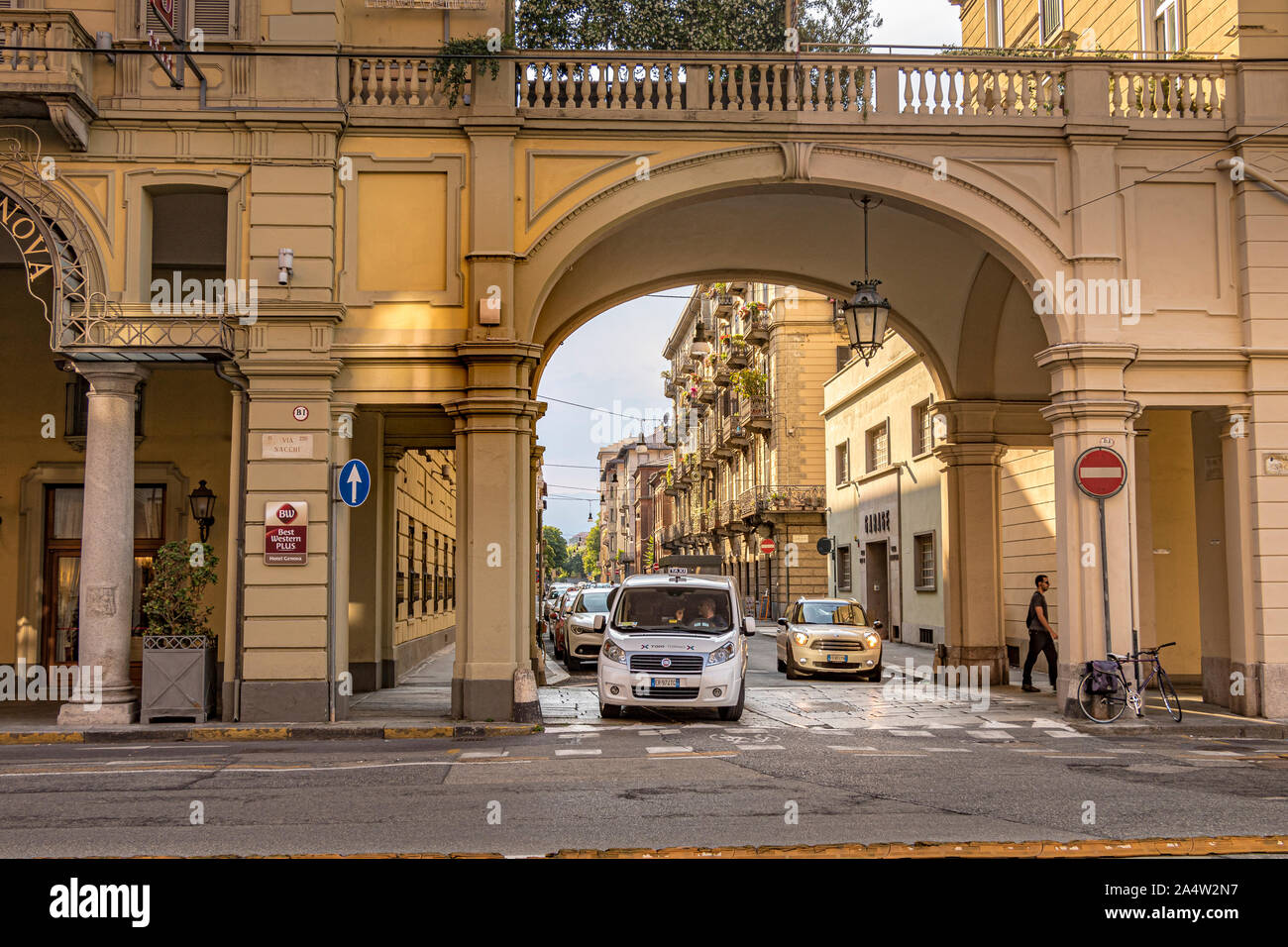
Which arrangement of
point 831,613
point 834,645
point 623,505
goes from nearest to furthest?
point 834,645 → point 831,613 → point 623,505

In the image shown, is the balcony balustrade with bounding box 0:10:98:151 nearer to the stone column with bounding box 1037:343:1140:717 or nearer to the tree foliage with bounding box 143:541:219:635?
the tree foliage with bounding box 143:541:219:635

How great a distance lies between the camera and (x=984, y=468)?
20.5 m

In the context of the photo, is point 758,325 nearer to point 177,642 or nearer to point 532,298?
Result: point 532,298

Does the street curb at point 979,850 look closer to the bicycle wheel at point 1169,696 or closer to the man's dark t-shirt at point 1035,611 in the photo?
the bicycle wheel at point 1169,696

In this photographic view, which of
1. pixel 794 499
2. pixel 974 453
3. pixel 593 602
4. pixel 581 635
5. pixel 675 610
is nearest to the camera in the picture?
pixel 675 610

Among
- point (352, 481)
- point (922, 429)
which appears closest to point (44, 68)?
point (352, 481)

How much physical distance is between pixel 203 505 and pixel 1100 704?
42.4ft

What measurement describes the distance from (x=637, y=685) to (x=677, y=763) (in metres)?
3.99

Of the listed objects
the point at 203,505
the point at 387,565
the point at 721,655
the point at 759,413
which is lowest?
the point at 721,655

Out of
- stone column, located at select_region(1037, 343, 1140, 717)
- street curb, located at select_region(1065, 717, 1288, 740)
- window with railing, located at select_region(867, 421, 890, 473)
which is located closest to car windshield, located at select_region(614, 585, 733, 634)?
stone column, located at select_region(1037, 343, 1140, 717)

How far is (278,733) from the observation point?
46.2ft

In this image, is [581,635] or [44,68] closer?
[44,68]

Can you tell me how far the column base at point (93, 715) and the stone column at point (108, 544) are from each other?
0.04ft
